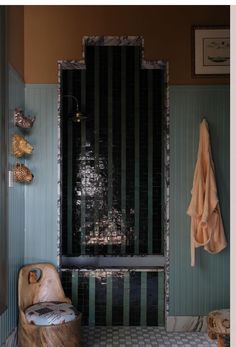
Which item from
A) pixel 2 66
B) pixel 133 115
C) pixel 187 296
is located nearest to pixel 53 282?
pixel 187 296

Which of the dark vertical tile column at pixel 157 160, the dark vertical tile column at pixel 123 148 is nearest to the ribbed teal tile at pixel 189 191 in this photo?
the dark vertical tile column at pixel 157 160

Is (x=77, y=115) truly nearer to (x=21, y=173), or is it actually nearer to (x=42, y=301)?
(x=21, y=173)

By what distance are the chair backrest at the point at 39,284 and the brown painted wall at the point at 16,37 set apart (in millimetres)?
1592

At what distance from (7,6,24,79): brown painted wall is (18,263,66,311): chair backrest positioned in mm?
1592

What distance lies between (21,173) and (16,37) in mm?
1089

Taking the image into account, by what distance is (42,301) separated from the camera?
10.2 ft

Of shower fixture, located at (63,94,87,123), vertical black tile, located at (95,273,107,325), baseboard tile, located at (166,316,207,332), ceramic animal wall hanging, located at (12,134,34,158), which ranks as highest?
shower fixture, located at (63,94,87,123)

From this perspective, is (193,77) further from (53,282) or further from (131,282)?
(53,282)

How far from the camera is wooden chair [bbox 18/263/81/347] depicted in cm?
264

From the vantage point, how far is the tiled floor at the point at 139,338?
10.3 ft

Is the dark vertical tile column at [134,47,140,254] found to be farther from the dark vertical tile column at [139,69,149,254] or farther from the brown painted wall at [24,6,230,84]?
the brown painted wall at [24,6,230,84]

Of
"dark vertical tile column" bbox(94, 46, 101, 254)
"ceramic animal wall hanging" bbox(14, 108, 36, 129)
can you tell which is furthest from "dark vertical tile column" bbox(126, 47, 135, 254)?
"ceramic animal wall hanging" bbox(14, 108, 36, 129)

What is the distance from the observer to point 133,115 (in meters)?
4.26

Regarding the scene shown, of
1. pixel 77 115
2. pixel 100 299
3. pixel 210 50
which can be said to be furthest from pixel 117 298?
pixel 210 50
